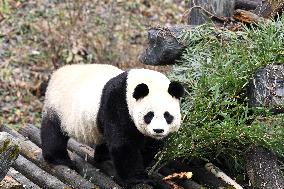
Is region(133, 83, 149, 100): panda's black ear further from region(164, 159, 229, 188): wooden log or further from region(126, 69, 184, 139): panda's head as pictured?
region(164, 159, 229, 188): wooden log

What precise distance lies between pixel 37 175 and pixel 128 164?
819 millimetres

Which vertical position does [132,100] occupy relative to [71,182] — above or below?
above

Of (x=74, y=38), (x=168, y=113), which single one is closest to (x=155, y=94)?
(x=168, y=113)

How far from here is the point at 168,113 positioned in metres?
4.61

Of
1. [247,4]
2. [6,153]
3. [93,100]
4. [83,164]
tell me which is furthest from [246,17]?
[6,153]

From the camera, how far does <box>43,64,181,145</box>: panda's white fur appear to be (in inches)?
182

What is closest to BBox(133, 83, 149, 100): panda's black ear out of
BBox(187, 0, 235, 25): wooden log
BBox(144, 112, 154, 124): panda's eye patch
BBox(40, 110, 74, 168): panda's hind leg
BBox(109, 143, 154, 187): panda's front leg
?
BBox(144, 112, 154, 124): panda's eye patch

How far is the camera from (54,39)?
935 cm

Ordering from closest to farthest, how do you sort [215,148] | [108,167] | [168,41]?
[215,148] < [108,167] < [168,41]

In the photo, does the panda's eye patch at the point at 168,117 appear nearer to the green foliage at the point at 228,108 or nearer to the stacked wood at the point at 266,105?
the green foliage at the point at 228,108

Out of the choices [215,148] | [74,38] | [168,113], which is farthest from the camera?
[74,38]

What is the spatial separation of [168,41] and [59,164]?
4.77 ft

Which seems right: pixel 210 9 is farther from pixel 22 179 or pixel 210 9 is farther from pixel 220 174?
pixel 22 179

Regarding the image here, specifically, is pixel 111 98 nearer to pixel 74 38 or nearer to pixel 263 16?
pixel 263 16
